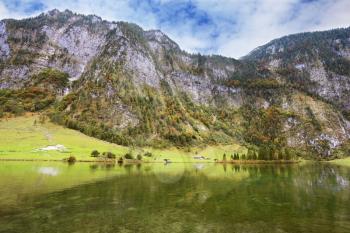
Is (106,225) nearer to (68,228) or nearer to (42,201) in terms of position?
(68,228)

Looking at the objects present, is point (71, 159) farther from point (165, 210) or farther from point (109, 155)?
point (165, 210)

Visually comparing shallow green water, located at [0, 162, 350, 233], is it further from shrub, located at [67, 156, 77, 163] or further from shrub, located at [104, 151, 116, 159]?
shrub, located at [104, 151, 116, 159]

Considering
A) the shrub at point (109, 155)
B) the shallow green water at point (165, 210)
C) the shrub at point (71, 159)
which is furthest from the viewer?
the shrub at point (109, 155)

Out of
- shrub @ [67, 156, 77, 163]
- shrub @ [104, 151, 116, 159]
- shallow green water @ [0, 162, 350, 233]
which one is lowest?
shallow green water @ [0, 162, 350, 233]

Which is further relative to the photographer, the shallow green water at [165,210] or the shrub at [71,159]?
the shrub at [71,159]

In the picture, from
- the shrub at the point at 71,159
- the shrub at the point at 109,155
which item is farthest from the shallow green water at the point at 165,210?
the shrub at the point at 109,155

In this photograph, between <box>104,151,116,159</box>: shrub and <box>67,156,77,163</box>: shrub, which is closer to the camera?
<box>67,156,77,163</box>: shrub

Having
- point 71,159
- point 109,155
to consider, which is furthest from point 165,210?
point 109,155

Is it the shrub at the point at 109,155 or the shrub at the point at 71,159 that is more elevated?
the shrub at the point at 109,155

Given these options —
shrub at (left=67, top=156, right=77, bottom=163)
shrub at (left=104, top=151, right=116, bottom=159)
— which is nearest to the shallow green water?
shrub at (left=67, top=156, right=77, bottom=163)

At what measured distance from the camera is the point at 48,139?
649 ft

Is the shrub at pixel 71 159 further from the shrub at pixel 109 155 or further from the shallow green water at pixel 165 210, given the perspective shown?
the shallow green water at pixel 165 210

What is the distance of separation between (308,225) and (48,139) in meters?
186

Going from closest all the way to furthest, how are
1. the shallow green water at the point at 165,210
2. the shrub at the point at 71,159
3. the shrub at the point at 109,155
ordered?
the shallow green water at the point at 165,210
the shrub at the point at 71,159
the shrub at the point at 109,155
